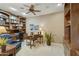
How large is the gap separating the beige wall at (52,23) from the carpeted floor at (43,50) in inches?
8.0

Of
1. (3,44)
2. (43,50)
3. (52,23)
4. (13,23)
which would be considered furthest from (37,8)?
(3,44)

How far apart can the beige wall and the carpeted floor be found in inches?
8.0

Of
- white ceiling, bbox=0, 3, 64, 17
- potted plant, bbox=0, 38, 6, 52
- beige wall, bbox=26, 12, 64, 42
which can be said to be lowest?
potted plant, bbox=0, 38, 6, 52

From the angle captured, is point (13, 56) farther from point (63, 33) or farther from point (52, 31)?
point (63, 33)

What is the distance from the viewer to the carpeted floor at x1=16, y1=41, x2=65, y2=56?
325cm

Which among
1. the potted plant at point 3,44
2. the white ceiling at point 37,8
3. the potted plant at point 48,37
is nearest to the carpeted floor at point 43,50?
the potted plant at point 48,37

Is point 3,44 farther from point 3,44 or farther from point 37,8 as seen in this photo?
point 37,8

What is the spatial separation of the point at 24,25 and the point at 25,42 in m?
0.40

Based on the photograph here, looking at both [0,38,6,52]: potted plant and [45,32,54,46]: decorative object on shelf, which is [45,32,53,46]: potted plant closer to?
[45,32,54,46]: decorative object on shelf

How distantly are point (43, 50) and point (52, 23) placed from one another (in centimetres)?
65

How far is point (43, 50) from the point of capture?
132 inches

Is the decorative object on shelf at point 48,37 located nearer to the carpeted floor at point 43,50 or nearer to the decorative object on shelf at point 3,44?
the carpeted floor at point 43,50

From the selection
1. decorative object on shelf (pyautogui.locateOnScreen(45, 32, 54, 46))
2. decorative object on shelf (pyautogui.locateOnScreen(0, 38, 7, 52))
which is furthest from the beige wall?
Result: decorative object on shelf (pyautogui.locateOnScreen(0, 38, 7, 52))

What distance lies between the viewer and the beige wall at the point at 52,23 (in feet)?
10.8
